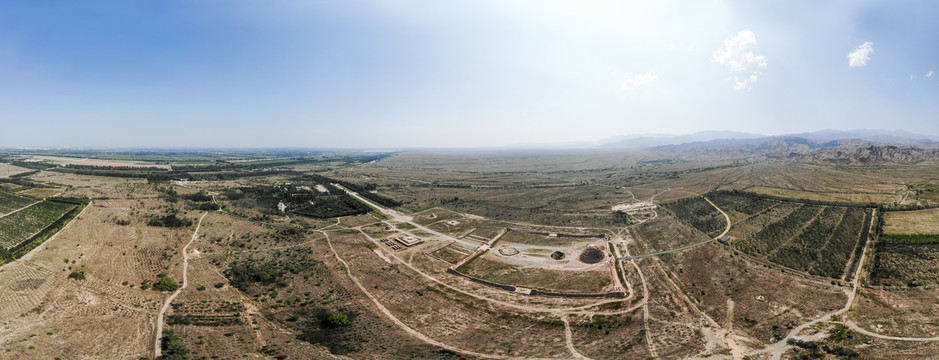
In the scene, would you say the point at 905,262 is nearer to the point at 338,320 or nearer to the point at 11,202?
the point at 338,320

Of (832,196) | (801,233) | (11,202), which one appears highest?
(11,202)

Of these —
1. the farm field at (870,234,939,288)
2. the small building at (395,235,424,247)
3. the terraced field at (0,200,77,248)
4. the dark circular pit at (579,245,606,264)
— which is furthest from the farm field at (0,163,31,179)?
the farm field at (870,234,939,288)

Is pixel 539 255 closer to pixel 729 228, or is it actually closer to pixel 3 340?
pixel 729 228

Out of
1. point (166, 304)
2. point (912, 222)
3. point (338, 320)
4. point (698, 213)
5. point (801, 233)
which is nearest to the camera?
point (338, 320)

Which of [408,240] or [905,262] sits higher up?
[905,262]

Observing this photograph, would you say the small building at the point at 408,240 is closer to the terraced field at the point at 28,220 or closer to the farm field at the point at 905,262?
the terraced field at the point at 28,220

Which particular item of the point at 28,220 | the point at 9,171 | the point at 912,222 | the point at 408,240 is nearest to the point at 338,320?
the point at 408,240

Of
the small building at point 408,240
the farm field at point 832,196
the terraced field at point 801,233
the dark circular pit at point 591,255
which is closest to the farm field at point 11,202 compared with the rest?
Result: the small building at point 408,240

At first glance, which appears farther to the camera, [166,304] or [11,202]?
[11,202]
